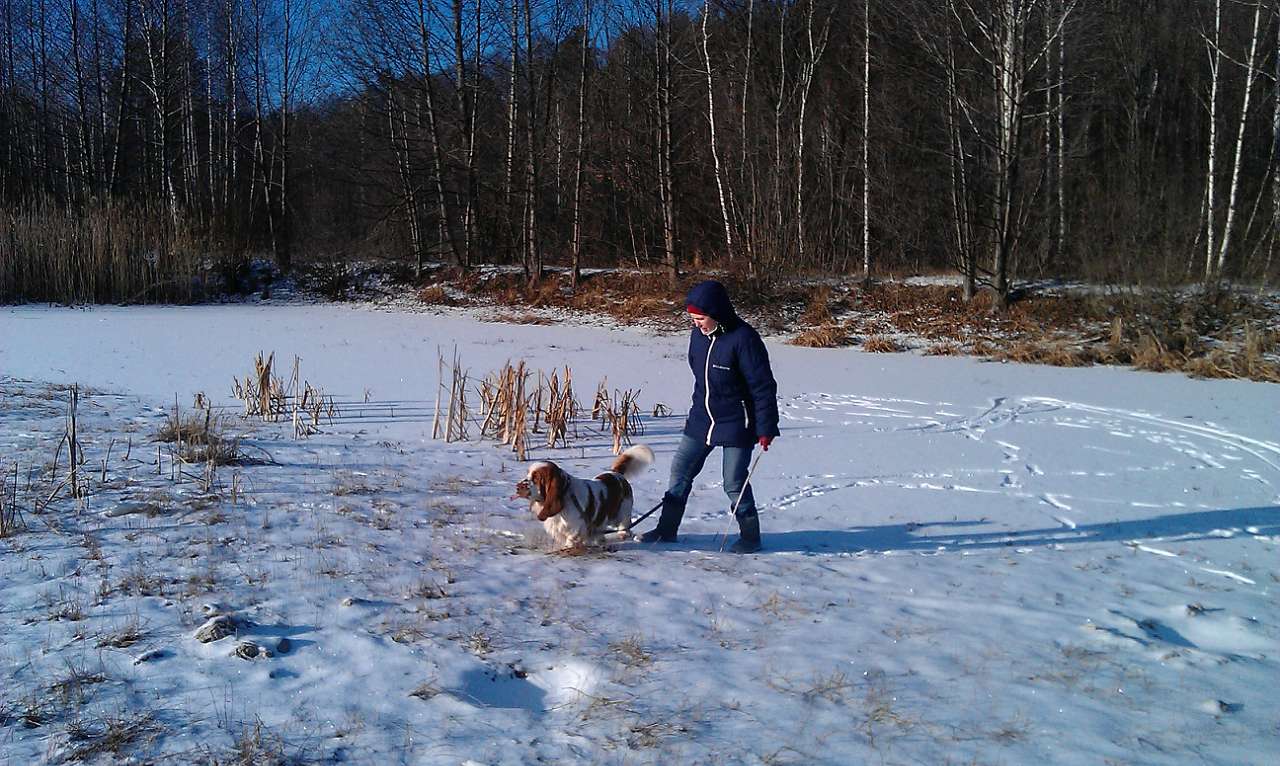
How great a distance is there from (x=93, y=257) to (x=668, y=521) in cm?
1872

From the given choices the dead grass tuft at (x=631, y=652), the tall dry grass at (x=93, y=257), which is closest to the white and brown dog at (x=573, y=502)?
the dead grass tuft at (x=631, y=652)

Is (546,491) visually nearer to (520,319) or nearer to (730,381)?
(730,381)

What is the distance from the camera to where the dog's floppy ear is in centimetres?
473

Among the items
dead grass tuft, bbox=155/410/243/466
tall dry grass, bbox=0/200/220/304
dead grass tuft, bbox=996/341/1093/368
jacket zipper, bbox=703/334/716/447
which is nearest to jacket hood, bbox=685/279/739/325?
jacket zipper, bbox=703/334/716/447

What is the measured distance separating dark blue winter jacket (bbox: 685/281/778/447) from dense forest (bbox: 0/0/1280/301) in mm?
12132

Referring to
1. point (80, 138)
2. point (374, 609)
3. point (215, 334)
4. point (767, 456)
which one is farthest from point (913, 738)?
point (80, 138)

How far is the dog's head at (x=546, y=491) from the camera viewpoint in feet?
15.5

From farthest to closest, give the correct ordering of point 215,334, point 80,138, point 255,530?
point 80,138, point 215,334, point 255,530

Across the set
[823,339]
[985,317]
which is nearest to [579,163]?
[823,339]

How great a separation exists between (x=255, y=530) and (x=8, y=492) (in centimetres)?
136

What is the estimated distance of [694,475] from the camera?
5301 mm

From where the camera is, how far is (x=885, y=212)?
801 inches

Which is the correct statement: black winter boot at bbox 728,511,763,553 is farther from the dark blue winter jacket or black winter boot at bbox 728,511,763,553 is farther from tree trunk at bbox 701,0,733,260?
tree trunk at bbox 701,0,733,260

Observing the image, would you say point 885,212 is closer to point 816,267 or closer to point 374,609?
point 816,267
